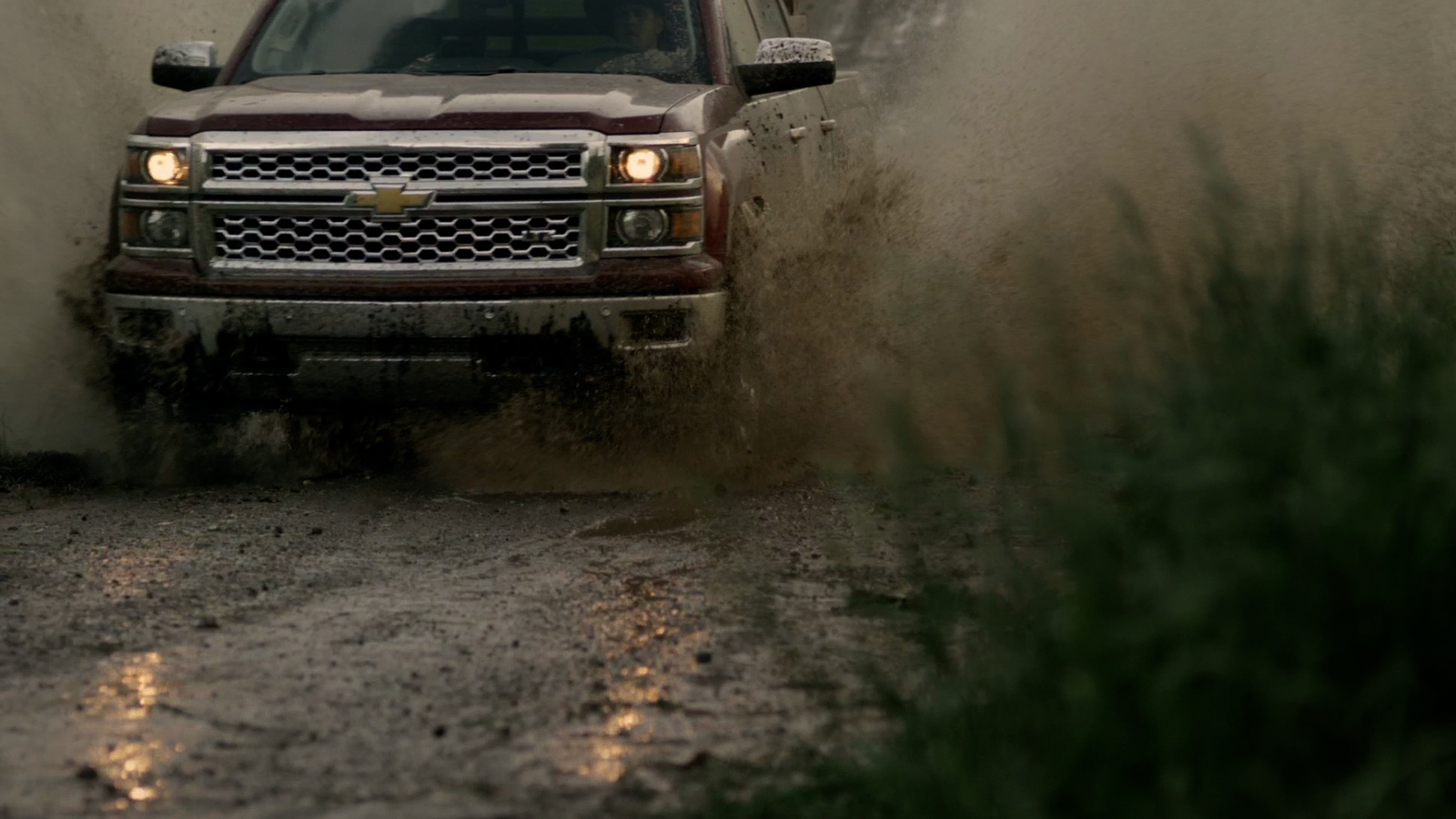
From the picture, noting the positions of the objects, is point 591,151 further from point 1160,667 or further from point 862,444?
point 1160,667

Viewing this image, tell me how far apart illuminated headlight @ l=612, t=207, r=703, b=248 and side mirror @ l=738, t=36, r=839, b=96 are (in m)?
1.04

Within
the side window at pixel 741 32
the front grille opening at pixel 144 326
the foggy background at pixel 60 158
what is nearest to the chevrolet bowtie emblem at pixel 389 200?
the front grille opening at pixel 144 326

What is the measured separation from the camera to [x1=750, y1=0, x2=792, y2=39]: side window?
8094 mm

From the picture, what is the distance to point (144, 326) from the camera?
6031 mm

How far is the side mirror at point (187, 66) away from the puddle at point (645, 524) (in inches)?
101

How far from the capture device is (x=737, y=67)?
680 centimetres

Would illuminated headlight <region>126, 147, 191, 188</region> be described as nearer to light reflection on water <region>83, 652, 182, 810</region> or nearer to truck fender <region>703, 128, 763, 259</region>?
truck fender <region>703, 128, 763, 259</region>

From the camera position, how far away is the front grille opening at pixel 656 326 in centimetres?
582

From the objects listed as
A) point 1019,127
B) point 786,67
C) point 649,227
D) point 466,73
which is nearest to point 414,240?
point 649,227

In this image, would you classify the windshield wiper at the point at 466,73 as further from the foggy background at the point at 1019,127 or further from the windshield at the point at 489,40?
the foggy background at the point at 1019,127

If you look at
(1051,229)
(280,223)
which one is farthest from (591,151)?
(1051,229)

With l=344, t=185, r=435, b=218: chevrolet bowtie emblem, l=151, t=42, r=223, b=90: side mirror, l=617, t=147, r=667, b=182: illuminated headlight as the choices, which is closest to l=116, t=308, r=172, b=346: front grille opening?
l=344, t=185, r=435, b=218: chevrolet bowtie emblem

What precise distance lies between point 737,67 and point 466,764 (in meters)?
4.06

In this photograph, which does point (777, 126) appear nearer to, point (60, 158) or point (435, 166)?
point (435, 166)
